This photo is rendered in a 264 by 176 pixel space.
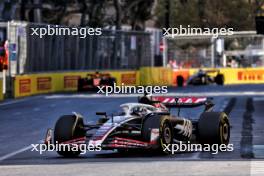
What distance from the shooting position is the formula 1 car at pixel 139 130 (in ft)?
49.1

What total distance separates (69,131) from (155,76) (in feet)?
131

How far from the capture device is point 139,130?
15.2m

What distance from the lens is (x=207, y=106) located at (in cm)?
1742

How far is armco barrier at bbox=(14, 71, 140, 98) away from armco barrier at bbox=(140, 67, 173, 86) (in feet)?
10.6

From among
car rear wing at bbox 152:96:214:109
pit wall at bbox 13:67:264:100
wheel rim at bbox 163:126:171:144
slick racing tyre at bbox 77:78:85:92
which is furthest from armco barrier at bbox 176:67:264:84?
wheel rim at bbox 163:126:171:144

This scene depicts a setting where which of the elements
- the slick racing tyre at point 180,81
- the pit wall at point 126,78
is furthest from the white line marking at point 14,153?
the slick racing tyre at point 180,81

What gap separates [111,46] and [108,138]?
3747cm

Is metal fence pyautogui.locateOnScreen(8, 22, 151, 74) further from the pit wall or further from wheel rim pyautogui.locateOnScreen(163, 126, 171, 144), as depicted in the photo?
wheel rim pyautogui.locateOnScreen(163, 126, 171, 144)

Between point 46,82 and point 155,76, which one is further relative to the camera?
point 155,76

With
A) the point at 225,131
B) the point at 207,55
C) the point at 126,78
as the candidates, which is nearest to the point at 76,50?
the point at 126,78

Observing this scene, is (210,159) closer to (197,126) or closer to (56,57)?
(197,126)

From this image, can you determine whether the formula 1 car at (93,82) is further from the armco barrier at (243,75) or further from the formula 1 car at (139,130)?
the armco barrier at (243,75)

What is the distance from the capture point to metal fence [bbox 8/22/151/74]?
1538 inches

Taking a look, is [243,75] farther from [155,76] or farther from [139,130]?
[139,130]
